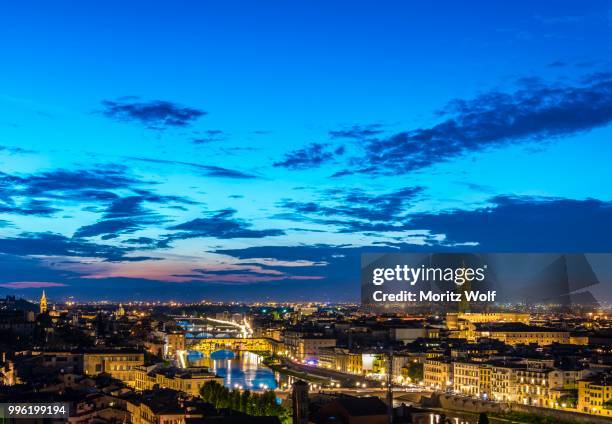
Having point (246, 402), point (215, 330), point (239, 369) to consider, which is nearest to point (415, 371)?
point (239, 369)

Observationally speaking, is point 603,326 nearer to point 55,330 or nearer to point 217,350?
point 217,350

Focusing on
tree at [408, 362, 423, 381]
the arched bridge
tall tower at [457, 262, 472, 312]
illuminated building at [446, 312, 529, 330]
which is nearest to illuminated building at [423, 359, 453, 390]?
tree at [408, 362, 423, 381]

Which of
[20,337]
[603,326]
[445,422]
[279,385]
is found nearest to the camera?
[445,422]

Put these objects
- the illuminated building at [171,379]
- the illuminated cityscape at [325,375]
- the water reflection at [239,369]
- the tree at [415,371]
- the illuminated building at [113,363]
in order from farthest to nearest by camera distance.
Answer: the tree at [415,371] < the water reflection at [239,369] < the illuminated building at [113,363] < the illuminated building at [171,379] < the illuminated cityscape at [325,375]

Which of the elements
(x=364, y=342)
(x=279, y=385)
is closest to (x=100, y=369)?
(x=279, y=385)

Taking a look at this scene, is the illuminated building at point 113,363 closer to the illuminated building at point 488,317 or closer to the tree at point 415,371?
the tree at point 415,371

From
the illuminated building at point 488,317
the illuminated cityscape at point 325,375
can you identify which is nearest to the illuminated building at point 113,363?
the illuminated cityscape at point 325,375
